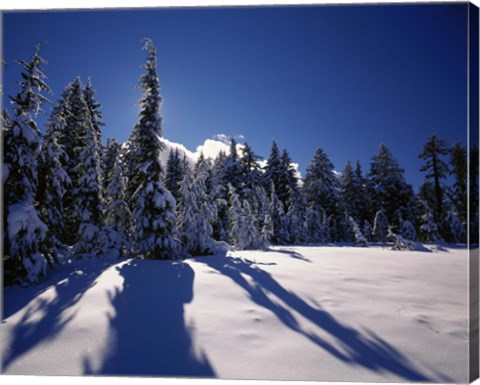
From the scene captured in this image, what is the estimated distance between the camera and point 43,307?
152 inches

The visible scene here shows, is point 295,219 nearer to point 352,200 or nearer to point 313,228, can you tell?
point 313,228

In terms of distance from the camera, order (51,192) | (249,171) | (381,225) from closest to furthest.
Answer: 1. (51,192)
2. (381,225)
3. (249,171)

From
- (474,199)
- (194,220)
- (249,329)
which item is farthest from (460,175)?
(194,220)

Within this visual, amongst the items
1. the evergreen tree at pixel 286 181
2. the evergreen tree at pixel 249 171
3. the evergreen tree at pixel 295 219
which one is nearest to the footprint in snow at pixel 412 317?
the evergreen tree at pixel 295 219

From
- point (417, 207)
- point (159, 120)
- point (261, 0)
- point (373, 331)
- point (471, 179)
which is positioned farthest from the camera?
point (159, 120)

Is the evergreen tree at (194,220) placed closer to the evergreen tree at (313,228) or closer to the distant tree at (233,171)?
the evergreen tree at (313,228)

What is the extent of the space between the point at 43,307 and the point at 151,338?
219 cm

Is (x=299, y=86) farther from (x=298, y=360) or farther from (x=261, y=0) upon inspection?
(x=298, y=360)

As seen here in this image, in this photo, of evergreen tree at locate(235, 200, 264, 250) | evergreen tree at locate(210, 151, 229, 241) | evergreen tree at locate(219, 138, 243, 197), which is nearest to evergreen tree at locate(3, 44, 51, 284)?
evergreen tree at locate(235, 200, 264, 250)

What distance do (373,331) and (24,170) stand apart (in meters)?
7.73

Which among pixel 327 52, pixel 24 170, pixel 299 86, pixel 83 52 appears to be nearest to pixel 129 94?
pixel 83 52

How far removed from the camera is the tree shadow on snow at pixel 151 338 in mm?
2770

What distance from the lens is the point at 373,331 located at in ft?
9.85

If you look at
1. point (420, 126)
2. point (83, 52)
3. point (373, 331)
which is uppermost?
point (83, 52)
